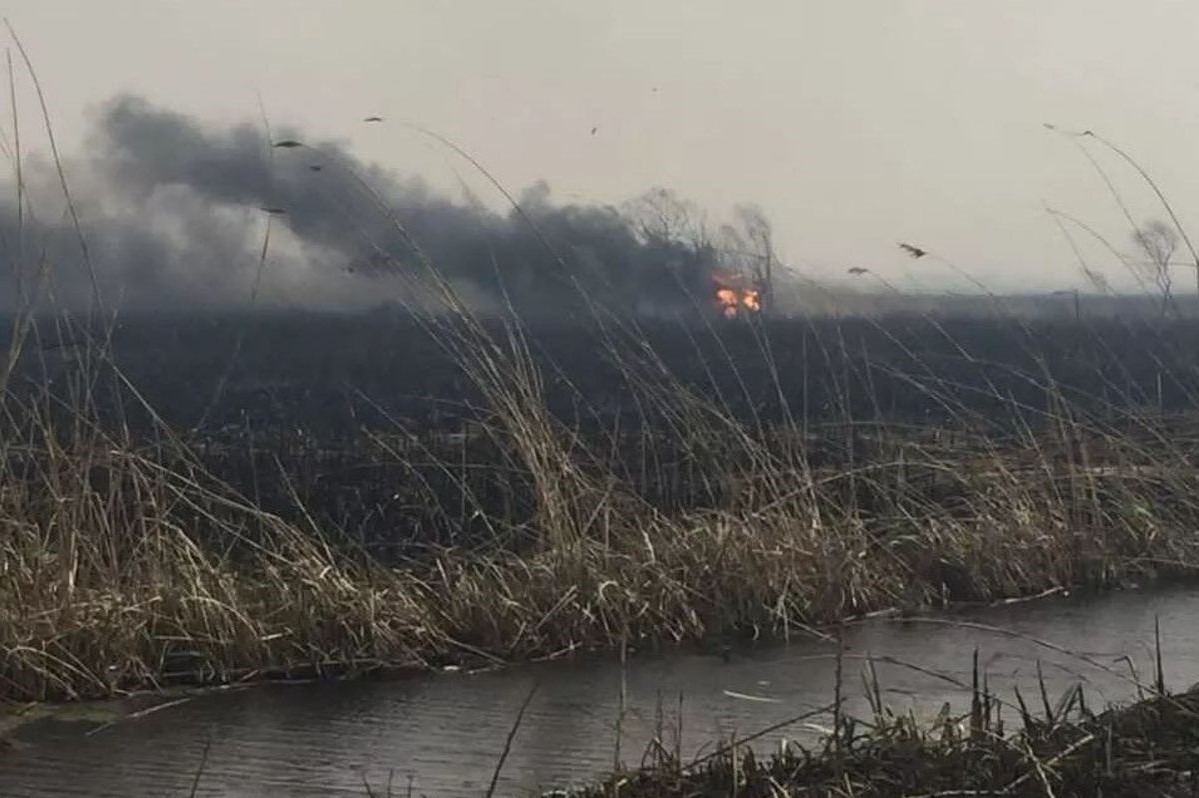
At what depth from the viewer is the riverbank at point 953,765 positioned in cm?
407

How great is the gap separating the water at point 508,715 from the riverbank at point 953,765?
0.20 meters

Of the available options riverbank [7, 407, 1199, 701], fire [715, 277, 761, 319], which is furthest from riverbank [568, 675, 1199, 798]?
fire [715, 277, 761, 319]

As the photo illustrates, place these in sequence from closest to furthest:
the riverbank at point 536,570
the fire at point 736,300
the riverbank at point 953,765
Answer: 1. the riverbank at point 953,765
2. the riverbank at point 536,570
3. the fire at point 736,300

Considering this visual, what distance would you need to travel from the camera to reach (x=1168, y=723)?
4.56 metres

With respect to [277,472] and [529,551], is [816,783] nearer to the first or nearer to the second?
[529,551]

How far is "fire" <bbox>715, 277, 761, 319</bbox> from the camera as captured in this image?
942cm

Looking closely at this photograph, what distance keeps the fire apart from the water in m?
2.78

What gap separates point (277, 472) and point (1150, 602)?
4.64m

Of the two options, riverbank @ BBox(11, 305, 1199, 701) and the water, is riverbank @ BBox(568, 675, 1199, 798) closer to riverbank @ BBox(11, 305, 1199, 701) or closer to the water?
the water

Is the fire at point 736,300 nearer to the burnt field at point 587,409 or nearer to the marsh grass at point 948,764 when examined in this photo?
the burnt field at point 587,409

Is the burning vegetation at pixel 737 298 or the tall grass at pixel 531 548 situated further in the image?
the burning vegetation at pixel 737 298

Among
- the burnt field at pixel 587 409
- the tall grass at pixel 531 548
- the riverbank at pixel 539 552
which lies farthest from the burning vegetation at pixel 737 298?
the riverbank at pixel 539 552

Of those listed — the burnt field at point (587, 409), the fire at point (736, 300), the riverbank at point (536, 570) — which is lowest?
the riverbank at point (536, 570)

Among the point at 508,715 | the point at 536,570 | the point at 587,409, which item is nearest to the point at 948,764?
the point at 508,715
